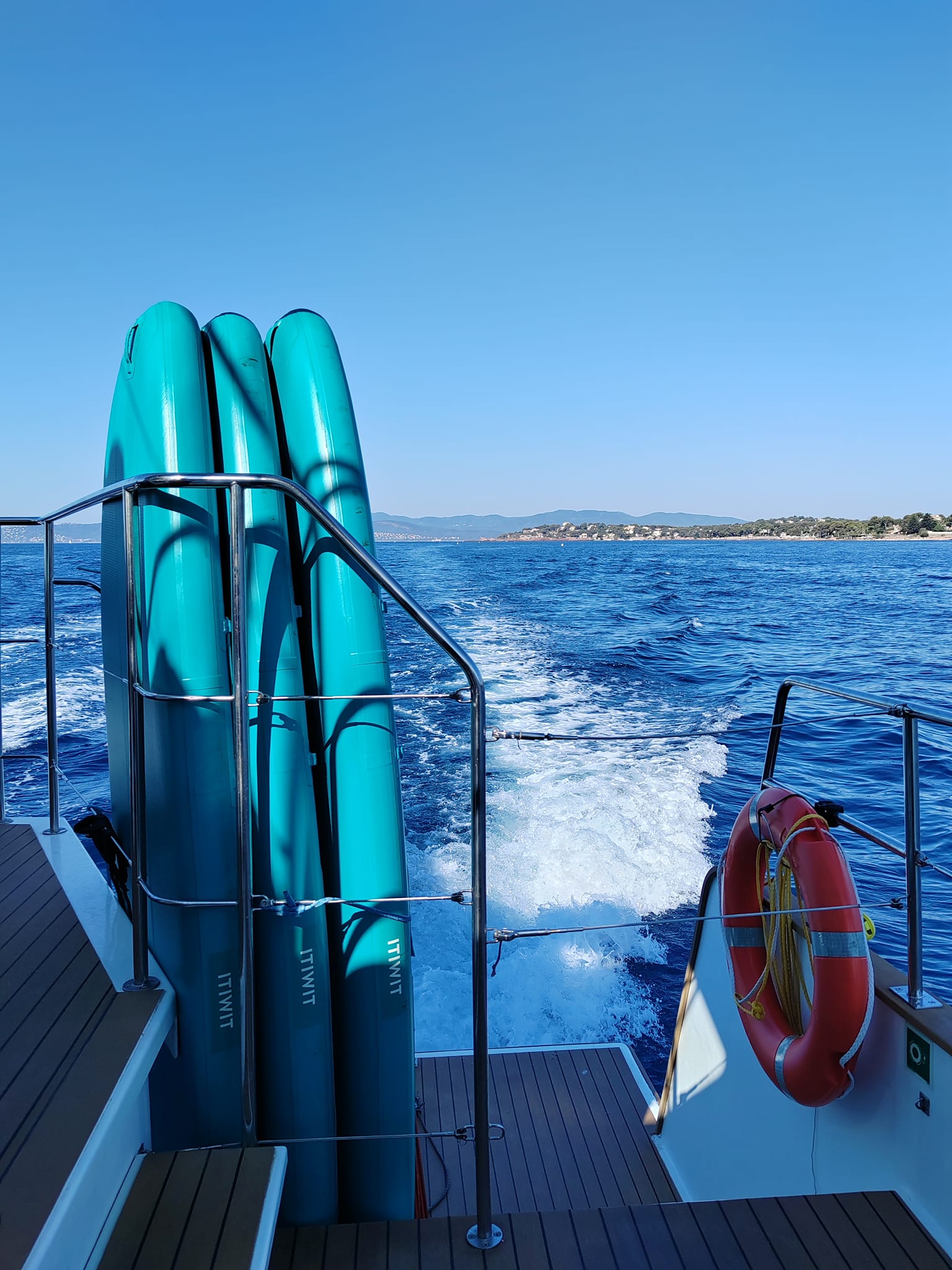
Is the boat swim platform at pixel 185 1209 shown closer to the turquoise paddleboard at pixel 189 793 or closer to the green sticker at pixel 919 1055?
the turquoise paddleboard at pixel 189 793

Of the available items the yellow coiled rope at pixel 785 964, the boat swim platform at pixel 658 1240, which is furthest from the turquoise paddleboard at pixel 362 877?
the yellow coiled rope at pixel 785 964

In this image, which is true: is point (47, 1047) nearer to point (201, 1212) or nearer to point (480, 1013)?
point (201, 1212)

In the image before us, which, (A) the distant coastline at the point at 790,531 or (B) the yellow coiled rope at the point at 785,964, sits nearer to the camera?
(B) the yellow coiled rope at the point at 785,964

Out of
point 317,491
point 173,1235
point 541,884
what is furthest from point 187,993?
point 541,884

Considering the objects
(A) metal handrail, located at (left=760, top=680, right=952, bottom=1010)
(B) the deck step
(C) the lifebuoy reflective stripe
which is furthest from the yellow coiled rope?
(B) the deck step

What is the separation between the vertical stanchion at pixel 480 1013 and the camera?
138 cm

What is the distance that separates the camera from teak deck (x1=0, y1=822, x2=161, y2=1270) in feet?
3.73

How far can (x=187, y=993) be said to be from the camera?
5.50ft

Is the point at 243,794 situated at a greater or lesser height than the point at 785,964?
greater

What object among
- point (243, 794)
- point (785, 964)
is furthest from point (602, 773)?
point (243, 794)

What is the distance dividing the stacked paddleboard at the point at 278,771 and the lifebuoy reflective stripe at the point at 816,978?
84cm

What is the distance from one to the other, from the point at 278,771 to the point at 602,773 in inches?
233

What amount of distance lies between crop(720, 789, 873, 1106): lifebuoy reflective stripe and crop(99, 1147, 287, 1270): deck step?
0.90 meters

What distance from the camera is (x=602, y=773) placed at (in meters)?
7.47
